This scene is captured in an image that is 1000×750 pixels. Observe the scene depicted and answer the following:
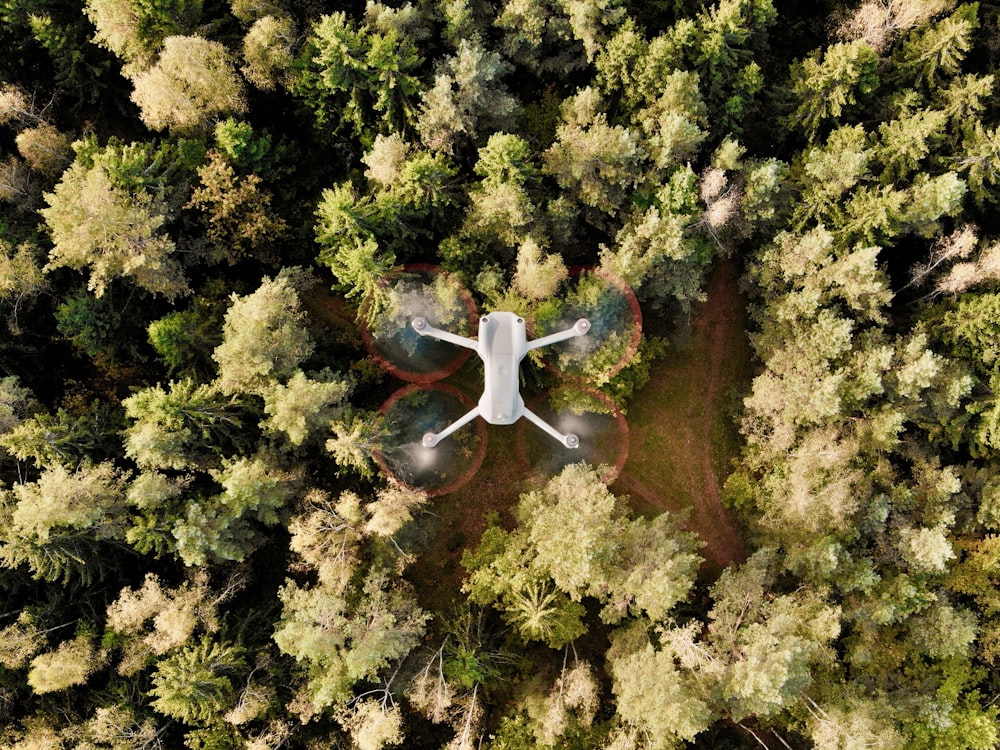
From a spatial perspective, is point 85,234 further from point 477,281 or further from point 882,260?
point 882,260

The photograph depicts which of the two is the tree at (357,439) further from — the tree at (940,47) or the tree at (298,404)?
the tree at (940,47)

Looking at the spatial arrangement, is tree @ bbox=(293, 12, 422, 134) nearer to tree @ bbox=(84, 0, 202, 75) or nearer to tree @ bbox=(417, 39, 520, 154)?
Result: tree @ bbox=(417, 39, 520, 154)

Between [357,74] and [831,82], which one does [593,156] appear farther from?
[831,82]

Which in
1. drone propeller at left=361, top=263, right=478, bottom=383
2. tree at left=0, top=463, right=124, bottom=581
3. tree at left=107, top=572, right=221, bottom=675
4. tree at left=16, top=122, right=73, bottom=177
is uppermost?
tree at left=16, top=122, right=73, bottom=177

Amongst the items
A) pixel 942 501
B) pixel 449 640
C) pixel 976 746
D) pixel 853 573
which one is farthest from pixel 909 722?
pixel 449 640

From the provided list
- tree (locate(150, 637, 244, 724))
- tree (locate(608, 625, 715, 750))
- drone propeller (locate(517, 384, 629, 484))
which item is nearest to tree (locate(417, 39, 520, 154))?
drone propeller (locate(517, 384, 629, 484))

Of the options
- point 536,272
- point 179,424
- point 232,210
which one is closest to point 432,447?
point 536,272
